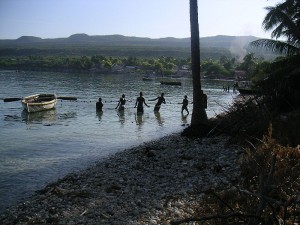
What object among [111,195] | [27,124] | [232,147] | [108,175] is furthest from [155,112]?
[111,195]

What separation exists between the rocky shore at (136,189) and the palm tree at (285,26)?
1081 centimetres

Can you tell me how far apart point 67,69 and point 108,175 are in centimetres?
13411

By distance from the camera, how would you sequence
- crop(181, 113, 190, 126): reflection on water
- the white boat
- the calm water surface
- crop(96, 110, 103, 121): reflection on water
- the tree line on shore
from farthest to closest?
1. the tree line on shore
2. crop(96, 110, 103, 121): reflection on water
3. the white boat
4. crop(181, 113, 190, 126): reflection on water
5. the calm water surface

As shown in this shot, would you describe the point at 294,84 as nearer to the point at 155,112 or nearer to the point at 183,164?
the point at 183,164

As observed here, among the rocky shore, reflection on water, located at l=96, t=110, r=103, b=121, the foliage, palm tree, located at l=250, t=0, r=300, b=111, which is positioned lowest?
reflection on water, located at l=96, t=110, r=103, b=121

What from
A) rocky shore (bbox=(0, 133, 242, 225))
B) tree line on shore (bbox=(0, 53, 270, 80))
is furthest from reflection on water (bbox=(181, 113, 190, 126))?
tree line on shore (bbox=(0, 53, 270, 80))

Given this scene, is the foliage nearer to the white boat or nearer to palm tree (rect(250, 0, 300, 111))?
palm tree (rect(250, 0, 300, 111))

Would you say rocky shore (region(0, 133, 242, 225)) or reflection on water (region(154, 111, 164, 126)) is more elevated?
rocky shore (region(0, 133, 242, 225))

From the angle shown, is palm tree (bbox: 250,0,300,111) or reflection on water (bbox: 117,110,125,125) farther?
reflection on water (bbox: 117,110,125,125)

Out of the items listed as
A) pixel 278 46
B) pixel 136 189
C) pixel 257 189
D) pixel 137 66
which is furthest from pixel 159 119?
pixel 137 66

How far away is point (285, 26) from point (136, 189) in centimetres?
1684

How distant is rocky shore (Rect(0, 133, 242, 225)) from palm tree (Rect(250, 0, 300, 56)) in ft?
35.5

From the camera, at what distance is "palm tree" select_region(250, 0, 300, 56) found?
21.3 metres

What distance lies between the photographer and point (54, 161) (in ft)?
51.3
